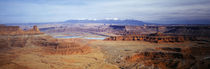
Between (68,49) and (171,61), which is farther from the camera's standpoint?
(68,49)

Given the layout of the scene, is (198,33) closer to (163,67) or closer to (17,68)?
(163,67)

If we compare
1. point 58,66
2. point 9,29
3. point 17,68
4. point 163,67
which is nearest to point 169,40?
point 163,67

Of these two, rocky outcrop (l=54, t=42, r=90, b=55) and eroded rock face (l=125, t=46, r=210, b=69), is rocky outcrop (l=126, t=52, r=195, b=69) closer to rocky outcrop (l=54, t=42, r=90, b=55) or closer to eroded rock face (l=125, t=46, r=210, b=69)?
eroded rock face (l=125, t=46, r=210, b=69)

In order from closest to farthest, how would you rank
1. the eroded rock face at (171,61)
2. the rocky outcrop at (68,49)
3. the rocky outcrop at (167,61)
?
the eroded rock face at (171,61), the rocky outcrop at (167,61), the rocky outcrop at (68,49)

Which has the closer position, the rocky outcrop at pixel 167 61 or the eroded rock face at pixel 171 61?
the eroded rock face at pixel 171 61

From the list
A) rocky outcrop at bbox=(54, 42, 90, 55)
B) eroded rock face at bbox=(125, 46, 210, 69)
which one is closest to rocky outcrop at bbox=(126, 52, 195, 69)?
eroded rock face at bbox=(125, 46, 210, 69)

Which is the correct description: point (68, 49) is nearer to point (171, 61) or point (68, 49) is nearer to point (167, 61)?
point (167, 61)

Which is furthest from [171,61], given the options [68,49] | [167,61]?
[68,49]

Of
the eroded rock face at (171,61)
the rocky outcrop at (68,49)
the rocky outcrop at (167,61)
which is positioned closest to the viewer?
the eroded rock face at (171,61)

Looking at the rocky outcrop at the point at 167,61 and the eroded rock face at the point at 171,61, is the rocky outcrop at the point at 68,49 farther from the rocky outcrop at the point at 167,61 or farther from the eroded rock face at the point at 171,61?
the rocky outcrop at the point at 167,61

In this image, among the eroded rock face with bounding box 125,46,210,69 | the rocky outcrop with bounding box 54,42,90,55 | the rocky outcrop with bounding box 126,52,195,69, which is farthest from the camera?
the rocky outcrop with bounding box 54,42,90,55

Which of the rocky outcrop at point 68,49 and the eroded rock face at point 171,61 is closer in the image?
the eroded rock face at point 171,61

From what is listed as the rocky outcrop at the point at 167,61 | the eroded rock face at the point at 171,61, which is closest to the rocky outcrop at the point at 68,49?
the eroded rock face at the point at 171,61
